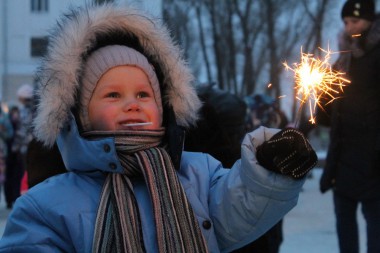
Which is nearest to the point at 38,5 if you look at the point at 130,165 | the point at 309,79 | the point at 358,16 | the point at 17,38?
the point at 17,38

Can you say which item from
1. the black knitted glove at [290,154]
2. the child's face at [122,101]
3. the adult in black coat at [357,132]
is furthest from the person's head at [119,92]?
the adult in black coat at [357,132]

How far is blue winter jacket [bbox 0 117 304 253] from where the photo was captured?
7.22ft

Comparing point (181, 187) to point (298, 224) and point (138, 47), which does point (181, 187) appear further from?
point (298, 224)

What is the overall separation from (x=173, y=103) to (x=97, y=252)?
27.1 inches

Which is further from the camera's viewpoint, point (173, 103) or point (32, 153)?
point (32, 153)

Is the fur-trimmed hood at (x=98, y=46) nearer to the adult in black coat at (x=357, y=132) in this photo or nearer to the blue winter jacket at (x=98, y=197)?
the blue winter jacket at (x=98, y=197)

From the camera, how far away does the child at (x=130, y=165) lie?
220cm

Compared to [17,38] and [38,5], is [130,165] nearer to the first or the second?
[17,38]

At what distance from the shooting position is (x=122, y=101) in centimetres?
239

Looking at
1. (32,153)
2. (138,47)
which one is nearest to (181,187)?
(138,47)

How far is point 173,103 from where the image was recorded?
8.61 ft

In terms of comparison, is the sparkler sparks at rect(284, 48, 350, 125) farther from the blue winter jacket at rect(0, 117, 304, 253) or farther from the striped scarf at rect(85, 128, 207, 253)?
the striped scarf at rect(85, 128, 207, 253)

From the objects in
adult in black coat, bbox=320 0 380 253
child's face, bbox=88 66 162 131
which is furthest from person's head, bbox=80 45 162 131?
adult in black coat, bbox=320 0 380 253

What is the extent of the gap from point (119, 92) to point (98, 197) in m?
0.37
